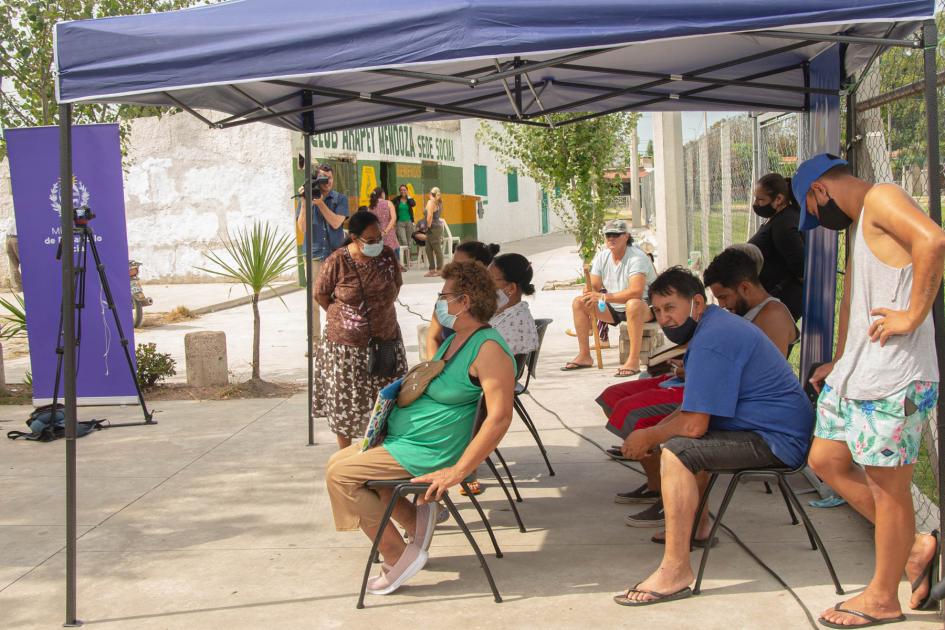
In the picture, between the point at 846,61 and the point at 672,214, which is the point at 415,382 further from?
the point at 672,214

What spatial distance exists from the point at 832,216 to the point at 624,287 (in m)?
4.94

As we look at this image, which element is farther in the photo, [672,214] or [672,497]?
[672,214]

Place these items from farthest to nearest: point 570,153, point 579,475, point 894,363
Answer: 1. point 570,153
2. point 579,475
3. point 894,363

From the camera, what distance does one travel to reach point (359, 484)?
3.99m

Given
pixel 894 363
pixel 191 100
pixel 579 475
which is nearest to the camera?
pixel 894 363

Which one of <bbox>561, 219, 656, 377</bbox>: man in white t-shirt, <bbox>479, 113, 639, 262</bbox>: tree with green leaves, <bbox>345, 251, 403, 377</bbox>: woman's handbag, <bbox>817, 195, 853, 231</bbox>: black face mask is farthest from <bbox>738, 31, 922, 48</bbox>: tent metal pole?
<bbox>479, 113, 639, 262</bbox>: tree with green leaves

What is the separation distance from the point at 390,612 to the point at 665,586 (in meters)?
1.08

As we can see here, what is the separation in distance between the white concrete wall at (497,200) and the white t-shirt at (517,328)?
757 inches

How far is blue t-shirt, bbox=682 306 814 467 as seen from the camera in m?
3.88

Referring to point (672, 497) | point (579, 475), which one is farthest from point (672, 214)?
point (672, 497)

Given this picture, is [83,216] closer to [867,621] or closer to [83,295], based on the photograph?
[83,295]

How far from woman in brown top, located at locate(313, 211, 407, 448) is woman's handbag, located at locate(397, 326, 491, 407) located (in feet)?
4.71

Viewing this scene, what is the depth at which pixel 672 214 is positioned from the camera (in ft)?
46.6

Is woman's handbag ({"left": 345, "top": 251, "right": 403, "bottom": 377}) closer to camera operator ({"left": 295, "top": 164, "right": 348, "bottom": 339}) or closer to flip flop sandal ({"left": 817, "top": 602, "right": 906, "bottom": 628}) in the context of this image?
flip flop sandal ({"left": 817, "top": 602, "right": 906, "bottom": 628})
